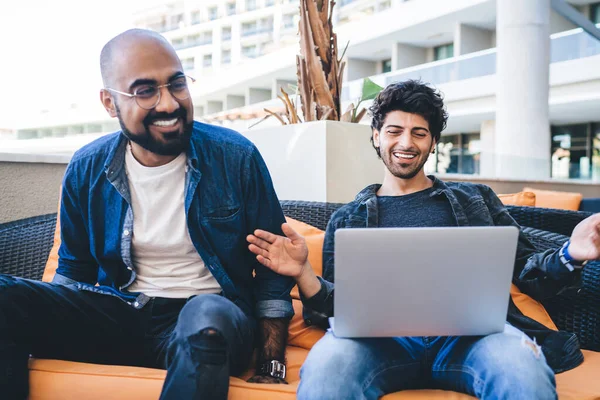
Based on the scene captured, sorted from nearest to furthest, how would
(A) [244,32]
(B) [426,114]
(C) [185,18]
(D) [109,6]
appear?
(B) [426,114]
(D) [109,6]
(A) [244,32]
(C) [185,18]

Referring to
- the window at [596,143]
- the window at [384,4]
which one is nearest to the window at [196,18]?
the window at [384,4]

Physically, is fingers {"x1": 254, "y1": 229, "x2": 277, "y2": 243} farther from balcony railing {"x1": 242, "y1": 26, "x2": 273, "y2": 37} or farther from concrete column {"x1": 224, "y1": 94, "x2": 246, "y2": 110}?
balcony railing {"x1": 242, "y1": 26, "x2": 273, "y2": 37}

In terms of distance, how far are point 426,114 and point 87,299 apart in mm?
1181

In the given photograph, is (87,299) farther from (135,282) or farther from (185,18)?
(185,18)

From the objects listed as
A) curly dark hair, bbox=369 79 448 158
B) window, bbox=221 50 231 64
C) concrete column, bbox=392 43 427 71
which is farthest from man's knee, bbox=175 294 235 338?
window, bbox=221 50 231 64

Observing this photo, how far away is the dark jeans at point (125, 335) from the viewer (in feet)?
3.90

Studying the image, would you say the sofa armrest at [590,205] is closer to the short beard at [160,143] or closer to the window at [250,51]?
the short beard at [160,143]

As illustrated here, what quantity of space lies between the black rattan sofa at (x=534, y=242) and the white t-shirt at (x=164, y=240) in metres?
0.68

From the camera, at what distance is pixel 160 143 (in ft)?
5.16

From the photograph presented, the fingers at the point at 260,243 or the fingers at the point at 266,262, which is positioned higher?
the fingers at the point at 260,243

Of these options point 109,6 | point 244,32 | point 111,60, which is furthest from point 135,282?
point 244,32

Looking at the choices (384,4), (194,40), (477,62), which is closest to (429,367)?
(477,62)

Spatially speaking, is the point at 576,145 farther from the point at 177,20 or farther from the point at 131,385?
the point at 177,20

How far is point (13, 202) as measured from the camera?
2.48 metres
